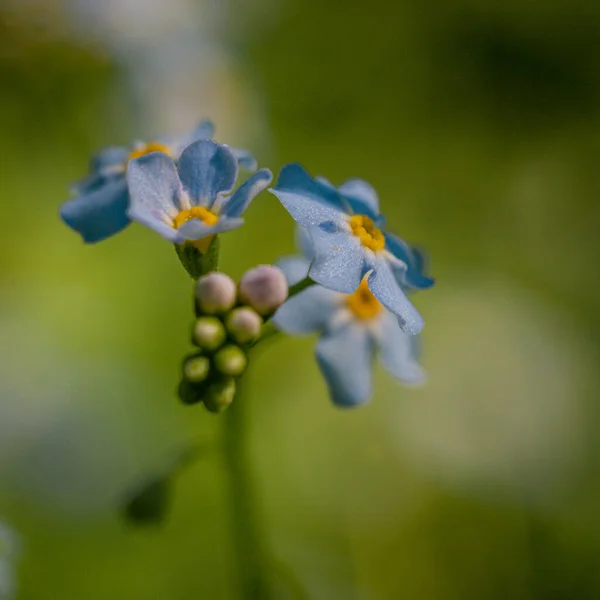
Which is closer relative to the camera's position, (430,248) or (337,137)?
(430,248)

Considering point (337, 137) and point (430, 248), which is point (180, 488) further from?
point (337, 137)

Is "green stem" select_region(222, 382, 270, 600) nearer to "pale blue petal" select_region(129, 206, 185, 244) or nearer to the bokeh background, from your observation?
the bokeh background

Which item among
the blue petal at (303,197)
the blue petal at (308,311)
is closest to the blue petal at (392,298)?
the blue petal at (303,197)

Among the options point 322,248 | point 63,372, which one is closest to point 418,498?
point 63,372

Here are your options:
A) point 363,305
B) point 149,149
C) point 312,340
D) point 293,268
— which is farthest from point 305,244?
point 312,340

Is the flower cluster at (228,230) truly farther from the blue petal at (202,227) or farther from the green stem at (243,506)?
the green stem at (243,506)

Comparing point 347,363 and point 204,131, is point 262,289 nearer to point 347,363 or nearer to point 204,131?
point 347,363
